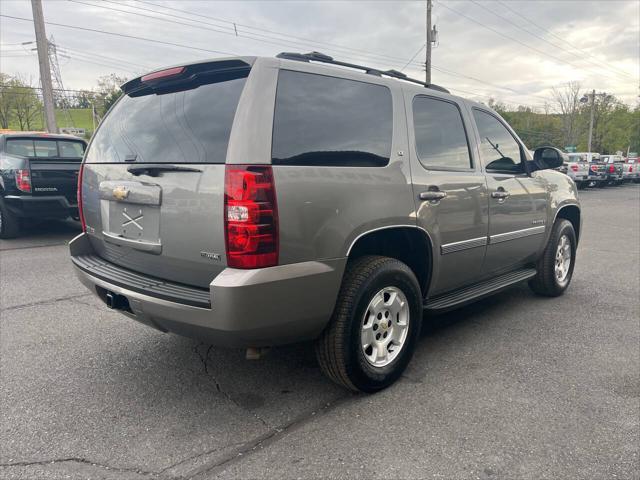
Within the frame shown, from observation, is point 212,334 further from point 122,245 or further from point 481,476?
point 481,476

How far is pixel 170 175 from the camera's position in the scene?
257cm

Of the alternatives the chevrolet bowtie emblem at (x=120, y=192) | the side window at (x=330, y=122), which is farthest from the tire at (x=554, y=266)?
the chevrolet bowtie emblem at (x=120, y=192)

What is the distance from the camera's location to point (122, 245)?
9.54 ft

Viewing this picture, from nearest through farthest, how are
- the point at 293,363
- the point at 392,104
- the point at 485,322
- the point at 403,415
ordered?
the point at 403,415 < the point at 392,104 < the point at 293,363 < the point at 485,322

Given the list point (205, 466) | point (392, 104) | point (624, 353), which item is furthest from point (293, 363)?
point (624, 353)

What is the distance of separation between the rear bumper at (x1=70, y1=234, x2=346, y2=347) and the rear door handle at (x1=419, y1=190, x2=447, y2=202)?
2.80 ft

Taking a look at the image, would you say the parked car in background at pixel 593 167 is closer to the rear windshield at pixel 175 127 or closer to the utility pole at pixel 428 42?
the utility pole at pixel 428 42

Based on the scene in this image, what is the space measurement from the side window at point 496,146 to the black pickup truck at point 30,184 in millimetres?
6501

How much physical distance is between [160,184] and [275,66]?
2.88 ft

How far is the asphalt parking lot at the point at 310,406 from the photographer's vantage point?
230cm

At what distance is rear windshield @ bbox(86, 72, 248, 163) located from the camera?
2502mm

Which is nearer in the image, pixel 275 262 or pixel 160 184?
pixel 275 262

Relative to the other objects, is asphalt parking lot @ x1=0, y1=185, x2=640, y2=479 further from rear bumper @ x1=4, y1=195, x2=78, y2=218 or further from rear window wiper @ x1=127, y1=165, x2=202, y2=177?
rear bumper @ x1=4, y1=195, x2=78, y2=218

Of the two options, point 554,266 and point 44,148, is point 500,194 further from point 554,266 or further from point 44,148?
point 44,148
